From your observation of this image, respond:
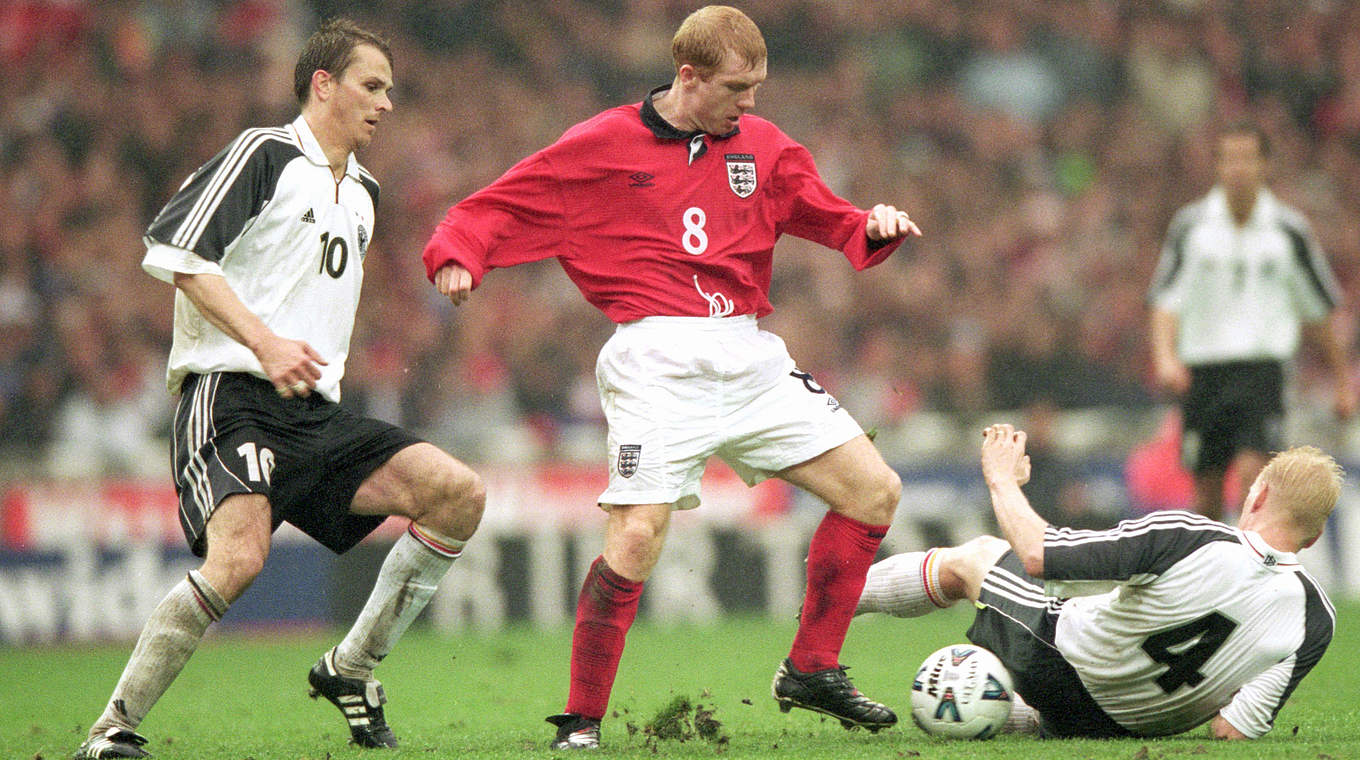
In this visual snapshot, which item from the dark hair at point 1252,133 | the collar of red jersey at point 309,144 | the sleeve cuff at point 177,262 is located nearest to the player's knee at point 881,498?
the collar of red jersey at point 309,144

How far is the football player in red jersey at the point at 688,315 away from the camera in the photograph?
187 inches

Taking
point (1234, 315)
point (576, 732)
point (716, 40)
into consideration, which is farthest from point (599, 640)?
point (1234, 315)

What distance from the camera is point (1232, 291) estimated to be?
8164mm

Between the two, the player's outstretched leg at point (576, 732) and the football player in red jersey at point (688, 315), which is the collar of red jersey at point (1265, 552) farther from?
the player's outstretched leg at point (576, 732)

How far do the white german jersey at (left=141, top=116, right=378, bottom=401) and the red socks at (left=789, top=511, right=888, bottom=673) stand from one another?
1.67 meters

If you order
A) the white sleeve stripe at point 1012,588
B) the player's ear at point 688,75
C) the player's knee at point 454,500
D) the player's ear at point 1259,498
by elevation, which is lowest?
the white sleeve stripe at point 1012,588

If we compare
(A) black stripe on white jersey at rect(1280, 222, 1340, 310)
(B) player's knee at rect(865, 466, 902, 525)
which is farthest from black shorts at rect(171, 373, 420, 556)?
(A) black stripe on white jersey at rect(1280, 222, 1340, 310)

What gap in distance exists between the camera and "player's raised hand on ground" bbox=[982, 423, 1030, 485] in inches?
170

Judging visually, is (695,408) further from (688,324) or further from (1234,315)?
(1234,315)

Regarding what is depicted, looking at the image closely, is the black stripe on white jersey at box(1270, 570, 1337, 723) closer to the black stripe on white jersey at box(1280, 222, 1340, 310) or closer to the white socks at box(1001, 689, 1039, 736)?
the white socks at box(1001, 689, 1039, 736)

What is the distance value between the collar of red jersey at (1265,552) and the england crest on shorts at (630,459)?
1.77 m

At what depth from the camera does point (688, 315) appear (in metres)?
4.91

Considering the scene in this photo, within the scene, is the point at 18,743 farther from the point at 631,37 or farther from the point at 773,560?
the point at 631,37

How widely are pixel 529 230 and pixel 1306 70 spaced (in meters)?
13.0
